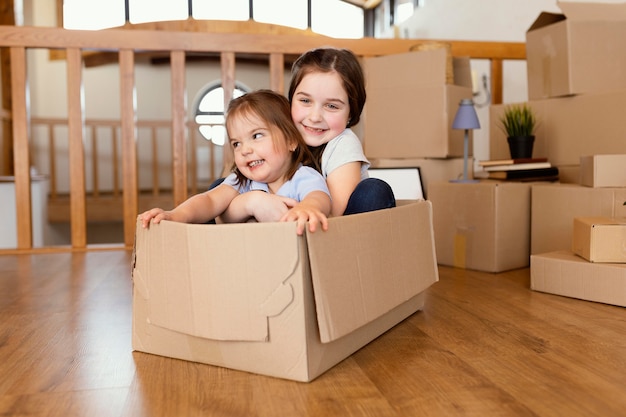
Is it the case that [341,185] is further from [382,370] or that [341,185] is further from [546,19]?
[546,19]

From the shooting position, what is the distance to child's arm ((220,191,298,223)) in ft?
3.70

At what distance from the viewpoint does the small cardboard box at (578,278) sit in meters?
1.36

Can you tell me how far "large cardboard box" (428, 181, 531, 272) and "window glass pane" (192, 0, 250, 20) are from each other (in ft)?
18.0

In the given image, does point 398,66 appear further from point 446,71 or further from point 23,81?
point 23,81

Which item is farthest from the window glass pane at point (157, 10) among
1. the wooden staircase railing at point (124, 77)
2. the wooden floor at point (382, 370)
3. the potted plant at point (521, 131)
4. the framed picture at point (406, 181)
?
the wooden floor at point (382, 370)

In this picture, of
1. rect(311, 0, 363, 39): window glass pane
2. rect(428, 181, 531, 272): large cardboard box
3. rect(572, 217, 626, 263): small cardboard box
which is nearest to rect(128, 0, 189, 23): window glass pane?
rect(311, 0, 363, 39): window glass pane

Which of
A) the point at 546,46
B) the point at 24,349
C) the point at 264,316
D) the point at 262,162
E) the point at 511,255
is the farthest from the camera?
the point at 546,46

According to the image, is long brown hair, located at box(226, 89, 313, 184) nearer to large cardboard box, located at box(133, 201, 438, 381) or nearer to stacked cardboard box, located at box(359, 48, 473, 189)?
large cardboard box, located at box(133, 201, 438, 381)

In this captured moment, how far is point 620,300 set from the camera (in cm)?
135

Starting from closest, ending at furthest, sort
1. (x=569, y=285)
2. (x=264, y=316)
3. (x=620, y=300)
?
(x=264, y=316)
(x=620, y=300)
(x=569, y=285)

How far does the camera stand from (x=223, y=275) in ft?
2.91

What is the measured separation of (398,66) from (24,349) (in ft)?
5.30

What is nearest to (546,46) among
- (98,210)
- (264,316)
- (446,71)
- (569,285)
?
(446,71)

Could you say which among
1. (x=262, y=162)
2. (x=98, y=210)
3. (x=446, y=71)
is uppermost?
(x=446, y=71)
